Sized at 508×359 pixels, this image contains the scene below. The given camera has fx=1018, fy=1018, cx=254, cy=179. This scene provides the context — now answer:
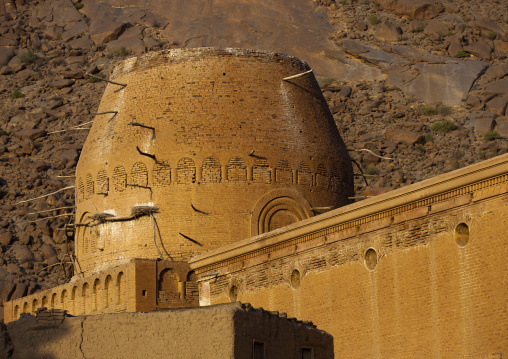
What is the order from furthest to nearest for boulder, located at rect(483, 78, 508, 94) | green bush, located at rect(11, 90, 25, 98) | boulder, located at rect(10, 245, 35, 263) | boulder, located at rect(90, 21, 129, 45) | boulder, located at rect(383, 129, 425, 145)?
1. boulder, located at rect(90, 21, 129, 45)
2. green bush, located at rect(11, 90, 25, 98)
3. boulder, located at rect(483, 78, 508, 94)
4. boulder, located at rect(383, 129, 425, 145)
5. boulder, located at rect(10, 245, 35, 263)

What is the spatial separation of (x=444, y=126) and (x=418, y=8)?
39.9 feet

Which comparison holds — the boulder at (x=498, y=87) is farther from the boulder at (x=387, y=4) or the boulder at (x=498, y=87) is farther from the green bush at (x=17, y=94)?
the green bush at (x=17, y=94)

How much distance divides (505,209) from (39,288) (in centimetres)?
2337

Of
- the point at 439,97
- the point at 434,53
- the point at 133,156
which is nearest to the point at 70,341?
the point at 133,156

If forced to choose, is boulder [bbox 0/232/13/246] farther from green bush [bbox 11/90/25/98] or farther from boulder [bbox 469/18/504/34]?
boulder [bbox 469/18/504/34]

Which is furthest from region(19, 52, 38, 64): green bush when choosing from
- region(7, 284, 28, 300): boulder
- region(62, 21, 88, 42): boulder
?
region(7, 284, 28, 300): boulder

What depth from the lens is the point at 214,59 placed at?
20781 millimetres

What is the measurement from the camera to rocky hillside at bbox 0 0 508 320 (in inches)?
1679

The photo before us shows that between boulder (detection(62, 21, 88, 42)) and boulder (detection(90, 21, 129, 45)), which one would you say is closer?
boulder (detection(90, 21, 129, 45))

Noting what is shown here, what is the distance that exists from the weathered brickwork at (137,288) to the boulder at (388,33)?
1475 inches

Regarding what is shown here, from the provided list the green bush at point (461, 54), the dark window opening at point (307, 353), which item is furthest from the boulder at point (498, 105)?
the dark window opening at point (307, 353)

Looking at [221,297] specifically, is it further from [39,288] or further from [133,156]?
[39,288]

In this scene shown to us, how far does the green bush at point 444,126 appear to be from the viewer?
1848 inches

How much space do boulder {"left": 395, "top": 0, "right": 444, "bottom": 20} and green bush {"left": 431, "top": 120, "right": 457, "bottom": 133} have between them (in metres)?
11.6
